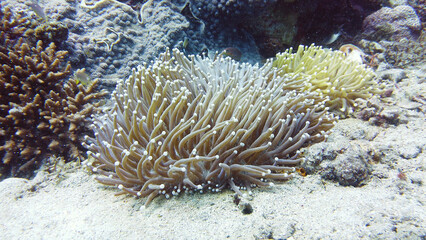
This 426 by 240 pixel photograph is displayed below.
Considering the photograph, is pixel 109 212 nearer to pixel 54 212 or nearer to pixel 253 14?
pixel 54 212

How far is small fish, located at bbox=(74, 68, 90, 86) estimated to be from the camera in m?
4.02

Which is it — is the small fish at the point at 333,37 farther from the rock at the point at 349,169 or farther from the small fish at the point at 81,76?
the small fish at the point at 81,76

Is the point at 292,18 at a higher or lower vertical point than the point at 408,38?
lower

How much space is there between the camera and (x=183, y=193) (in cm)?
241

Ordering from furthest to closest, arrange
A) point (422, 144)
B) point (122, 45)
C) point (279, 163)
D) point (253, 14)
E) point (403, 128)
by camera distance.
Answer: point (253, 14) → point (122, 45) → point (403, 128) → point (422, 144) → point (279, 163)

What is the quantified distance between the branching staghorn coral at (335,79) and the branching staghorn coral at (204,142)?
87 cm

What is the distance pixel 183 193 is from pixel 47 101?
2.75m

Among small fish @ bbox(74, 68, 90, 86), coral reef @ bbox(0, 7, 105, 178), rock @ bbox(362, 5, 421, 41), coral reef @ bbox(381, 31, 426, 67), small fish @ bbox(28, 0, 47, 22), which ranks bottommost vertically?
coral reef @ bbox(0, 7, 105, 178)

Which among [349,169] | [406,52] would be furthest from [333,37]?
[349,169]

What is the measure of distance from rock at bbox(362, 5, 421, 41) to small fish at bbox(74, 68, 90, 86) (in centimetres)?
700

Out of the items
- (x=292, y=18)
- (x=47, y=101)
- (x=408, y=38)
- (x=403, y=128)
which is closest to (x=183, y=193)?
(x=47, y=101)

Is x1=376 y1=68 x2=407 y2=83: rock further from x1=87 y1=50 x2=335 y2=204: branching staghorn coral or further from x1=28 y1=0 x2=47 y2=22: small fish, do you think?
x1=28 y1=0 x2=47 y2=22: small fish

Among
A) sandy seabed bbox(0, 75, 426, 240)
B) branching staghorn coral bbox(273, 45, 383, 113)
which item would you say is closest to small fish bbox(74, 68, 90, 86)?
sandy seabed bbox(0, 75, 426, 240)

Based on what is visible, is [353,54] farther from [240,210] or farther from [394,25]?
[240,210]
